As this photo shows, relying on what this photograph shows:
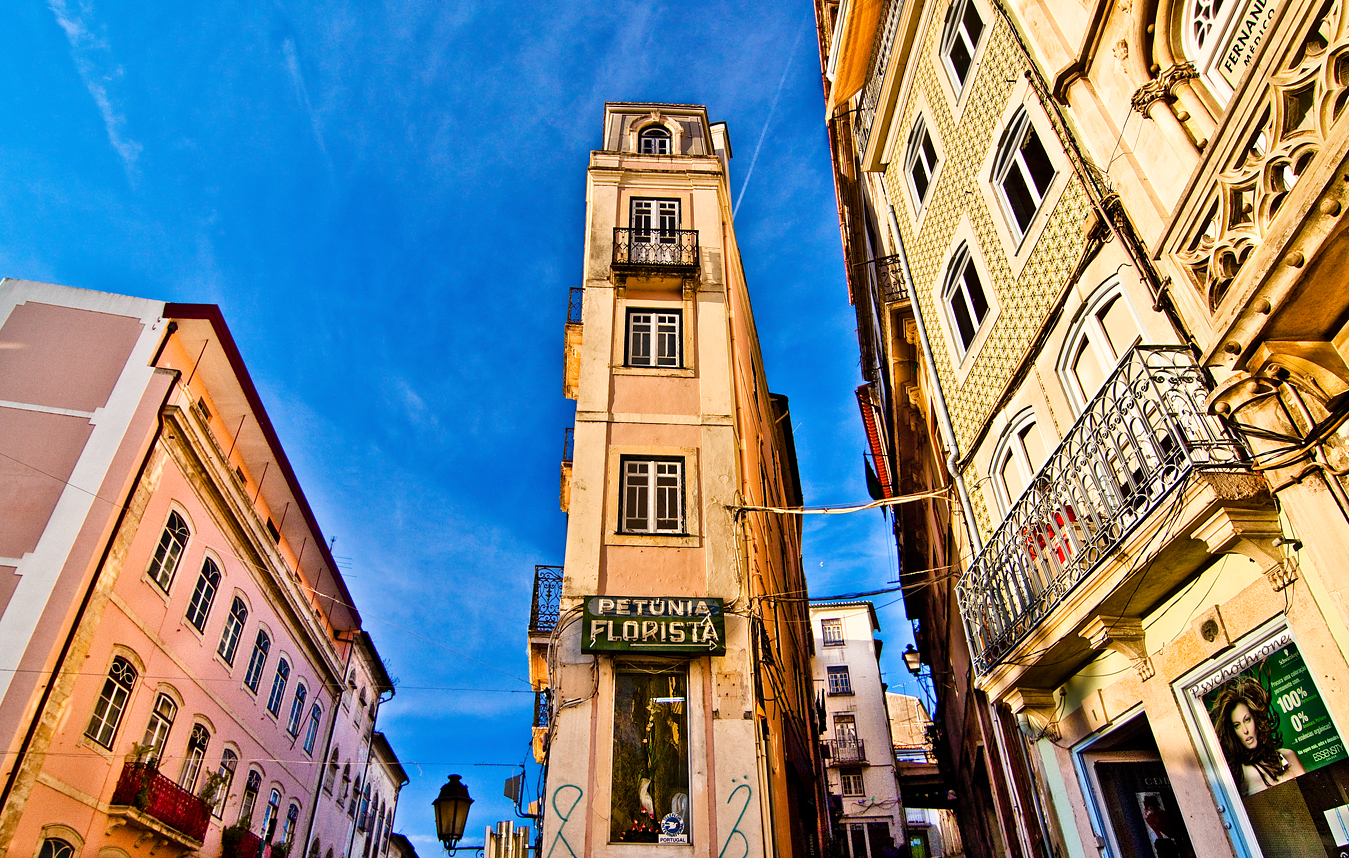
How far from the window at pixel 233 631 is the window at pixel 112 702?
13.8 ft

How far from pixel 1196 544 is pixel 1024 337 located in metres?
4.20

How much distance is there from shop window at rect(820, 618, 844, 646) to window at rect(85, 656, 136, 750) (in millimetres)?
37488

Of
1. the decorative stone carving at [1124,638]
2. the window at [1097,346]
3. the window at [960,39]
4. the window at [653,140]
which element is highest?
the window at [653,140]

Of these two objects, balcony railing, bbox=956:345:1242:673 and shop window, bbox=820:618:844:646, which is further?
shop window, bbox=820:618:844:646

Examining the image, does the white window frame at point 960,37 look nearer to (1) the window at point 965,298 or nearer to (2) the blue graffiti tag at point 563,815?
(1) the window at point 965,298

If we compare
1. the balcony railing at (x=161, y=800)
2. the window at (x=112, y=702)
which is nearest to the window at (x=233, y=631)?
the balcony railing at (x=161, y=800)

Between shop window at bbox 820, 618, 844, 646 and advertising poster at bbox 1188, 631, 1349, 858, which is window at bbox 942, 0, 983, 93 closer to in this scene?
advertising poster at bbox 1188, 631, 1349, 858

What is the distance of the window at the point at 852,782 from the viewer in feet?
130

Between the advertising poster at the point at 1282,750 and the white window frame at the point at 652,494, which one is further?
the white window frame at the point at 652,494

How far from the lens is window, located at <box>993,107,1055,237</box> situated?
31.4 feet

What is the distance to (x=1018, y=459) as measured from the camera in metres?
10.3

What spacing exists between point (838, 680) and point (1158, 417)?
40.5 m

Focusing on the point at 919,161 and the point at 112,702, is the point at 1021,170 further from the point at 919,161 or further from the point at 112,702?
the point at 112,702

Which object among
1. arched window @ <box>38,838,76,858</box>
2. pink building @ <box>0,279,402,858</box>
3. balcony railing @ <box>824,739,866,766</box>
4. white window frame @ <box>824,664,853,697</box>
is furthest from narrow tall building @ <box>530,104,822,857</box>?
white window frame @ <box>824,664,853,697</box>
